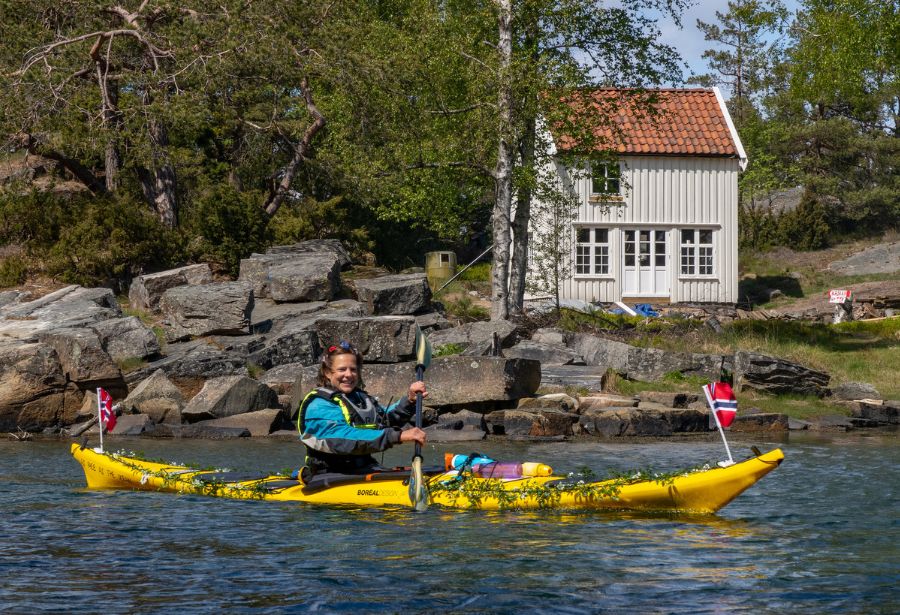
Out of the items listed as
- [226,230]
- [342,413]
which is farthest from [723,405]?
[226,230]

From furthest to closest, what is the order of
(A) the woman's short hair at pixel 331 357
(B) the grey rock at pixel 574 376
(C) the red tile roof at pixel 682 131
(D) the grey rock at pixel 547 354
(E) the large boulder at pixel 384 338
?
(C) the red tile roof at pixel 682 131 < (D) the grey rock at pixel 547 354 < (B) the grey rock at pixel 574 376 < (E) the large boulder at pixel 384 338 < (A) the woman's short hair at pixel 331 357

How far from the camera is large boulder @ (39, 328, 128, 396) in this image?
18328mm

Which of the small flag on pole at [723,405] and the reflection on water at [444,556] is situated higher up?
the small flag on pole at [723,405]

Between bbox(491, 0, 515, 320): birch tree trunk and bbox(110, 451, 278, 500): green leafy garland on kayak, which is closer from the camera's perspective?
bbox(110, 451, 278, 500): green leafy garland on kayak

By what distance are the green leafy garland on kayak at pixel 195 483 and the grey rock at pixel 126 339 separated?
27.9 ft

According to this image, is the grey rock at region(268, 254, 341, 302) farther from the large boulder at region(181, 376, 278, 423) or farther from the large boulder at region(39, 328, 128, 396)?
the large boulder at region(181, 376, 278, 423)

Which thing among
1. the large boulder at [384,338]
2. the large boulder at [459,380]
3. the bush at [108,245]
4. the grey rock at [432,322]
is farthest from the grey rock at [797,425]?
the bush at [108,245]

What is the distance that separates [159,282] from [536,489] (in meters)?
15.5

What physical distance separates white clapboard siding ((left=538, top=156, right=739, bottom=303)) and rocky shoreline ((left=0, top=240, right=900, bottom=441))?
11.6m

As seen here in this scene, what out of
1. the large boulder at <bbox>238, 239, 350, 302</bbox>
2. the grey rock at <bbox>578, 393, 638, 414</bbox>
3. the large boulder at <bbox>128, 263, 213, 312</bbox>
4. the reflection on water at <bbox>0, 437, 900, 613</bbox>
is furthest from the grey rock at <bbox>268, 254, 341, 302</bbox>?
the reflection on water at <bbox>0, 437, 900, 613</bbox>

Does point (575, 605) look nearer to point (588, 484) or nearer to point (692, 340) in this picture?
point (588, 484)

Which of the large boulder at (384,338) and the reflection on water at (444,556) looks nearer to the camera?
the reflection on water at (444,556)

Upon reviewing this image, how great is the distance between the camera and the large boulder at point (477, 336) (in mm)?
19719

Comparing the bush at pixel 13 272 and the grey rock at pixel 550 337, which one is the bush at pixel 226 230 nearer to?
the bush at pixel 13 272
